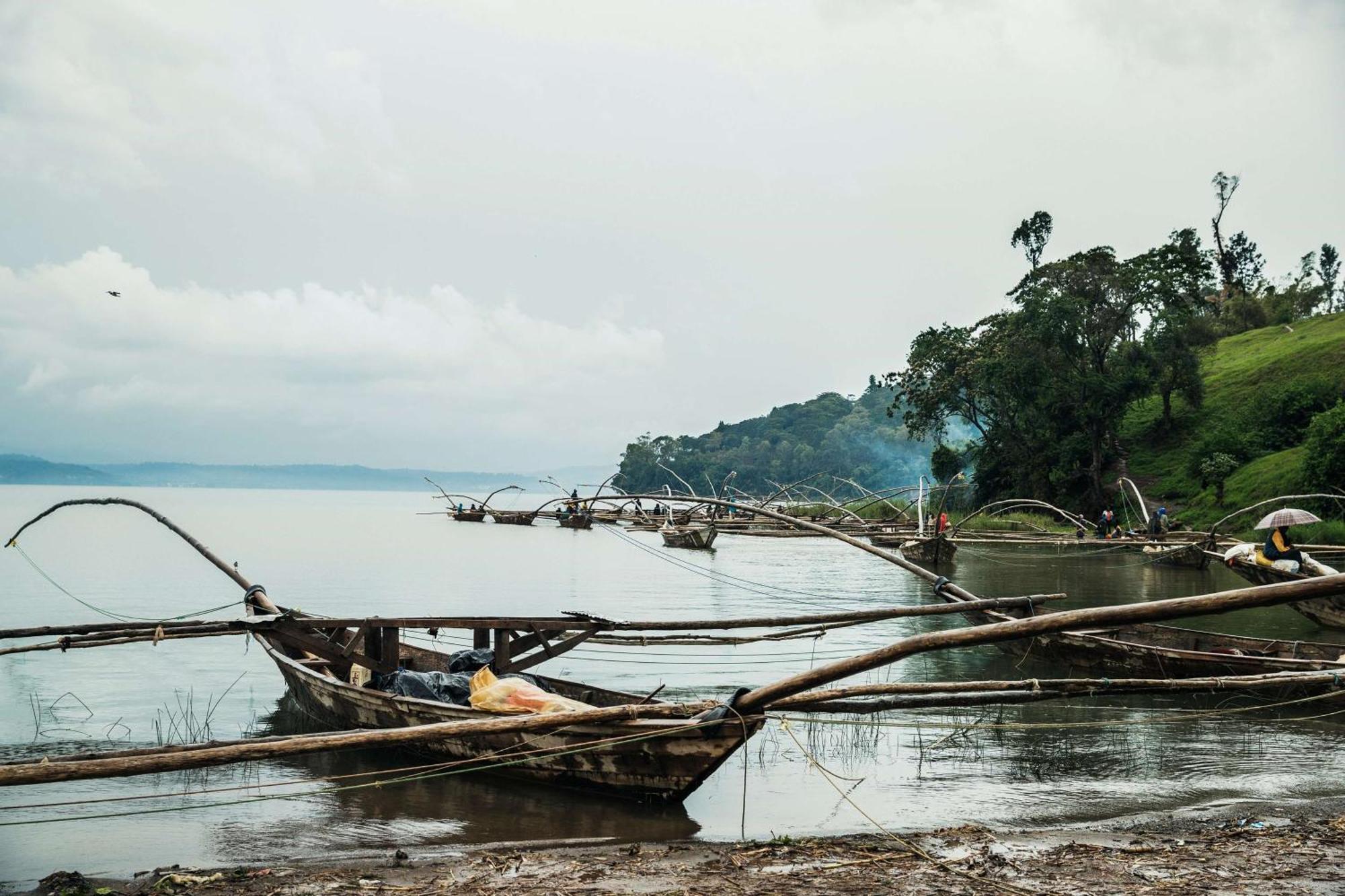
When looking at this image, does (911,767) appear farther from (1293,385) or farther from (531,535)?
(531,535)

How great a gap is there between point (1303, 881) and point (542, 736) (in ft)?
15.6

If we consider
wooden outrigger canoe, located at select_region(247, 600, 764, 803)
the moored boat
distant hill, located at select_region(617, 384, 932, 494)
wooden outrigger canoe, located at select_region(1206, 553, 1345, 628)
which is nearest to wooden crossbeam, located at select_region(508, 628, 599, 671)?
wooden outrigger canoe, located at select_region(247, 600, 764, 803)

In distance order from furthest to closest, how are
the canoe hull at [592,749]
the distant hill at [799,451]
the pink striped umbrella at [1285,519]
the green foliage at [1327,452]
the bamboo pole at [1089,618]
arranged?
the distant hill at [799,451]
the green foliage at [1327,452]
the pink striped umbrella at [1285,519]
the canoe hull at [592,749]
the bamboo pole at [1089,618]

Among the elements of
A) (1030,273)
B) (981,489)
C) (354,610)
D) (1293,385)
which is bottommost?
(354,610)

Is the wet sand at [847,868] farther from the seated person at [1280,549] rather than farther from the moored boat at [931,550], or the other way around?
the moored boat at [931,550]

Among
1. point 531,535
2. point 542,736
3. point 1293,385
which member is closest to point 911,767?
point 542,736

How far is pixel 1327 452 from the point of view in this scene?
3158cm

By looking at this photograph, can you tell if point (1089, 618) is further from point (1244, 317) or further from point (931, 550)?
point (1244, 317)

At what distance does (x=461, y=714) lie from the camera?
775cm

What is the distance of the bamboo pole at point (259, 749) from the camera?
17.5ft

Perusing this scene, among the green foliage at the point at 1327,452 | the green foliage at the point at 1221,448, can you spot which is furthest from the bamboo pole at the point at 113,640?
the green foliage at the point at 1221,448

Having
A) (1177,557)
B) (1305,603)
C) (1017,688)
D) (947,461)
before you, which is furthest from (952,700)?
(947,461)

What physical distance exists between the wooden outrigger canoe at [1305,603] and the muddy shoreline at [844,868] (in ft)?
32.8

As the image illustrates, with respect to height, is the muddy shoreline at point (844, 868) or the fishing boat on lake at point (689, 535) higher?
the fishing boat on lake at point (689, 535)
